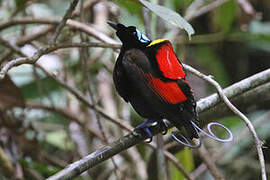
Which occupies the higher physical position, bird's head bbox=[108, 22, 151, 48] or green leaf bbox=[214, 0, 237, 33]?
bird's head bbox=[108, 22, 151, 48]

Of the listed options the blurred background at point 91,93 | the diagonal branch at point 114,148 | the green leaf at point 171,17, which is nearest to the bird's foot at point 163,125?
the diagonal branch at point 114,148

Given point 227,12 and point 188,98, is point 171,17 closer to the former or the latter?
point 188,98

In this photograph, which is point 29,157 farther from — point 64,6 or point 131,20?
point 64,6

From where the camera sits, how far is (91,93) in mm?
1991

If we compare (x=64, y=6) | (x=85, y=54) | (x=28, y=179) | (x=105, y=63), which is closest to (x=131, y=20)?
(x=105, y=63)

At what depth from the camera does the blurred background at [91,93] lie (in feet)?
6.86

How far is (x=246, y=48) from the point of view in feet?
13.4

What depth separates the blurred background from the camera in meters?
2.09

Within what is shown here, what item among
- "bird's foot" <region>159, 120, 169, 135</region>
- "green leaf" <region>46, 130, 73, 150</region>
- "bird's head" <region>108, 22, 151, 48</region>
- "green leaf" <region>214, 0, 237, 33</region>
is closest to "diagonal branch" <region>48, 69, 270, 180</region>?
"bird's foot" <region>159, 120, 169, 135</region>

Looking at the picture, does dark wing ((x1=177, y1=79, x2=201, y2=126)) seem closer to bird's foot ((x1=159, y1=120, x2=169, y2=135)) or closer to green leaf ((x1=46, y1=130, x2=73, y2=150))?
bird's foot ((x1=159, y1=120, x2=169, y2=135))

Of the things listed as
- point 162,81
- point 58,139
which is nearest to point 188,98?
point 162,81

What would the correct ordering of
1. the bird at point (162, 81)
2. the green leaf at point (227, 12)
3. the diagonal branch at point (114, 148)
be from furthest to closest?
the green leaf at point (227, 12) < the bird at point (162, 81) < the diagonal branch at point (114, 148)

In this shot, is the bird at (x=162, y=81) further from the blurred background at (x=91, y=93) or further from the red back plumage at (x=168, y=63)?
the blurred background at (x=91, y=93)

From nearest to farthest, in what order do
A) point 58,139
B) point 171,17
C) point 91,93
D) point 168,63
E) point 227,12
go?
1. point 171,17
2. point 168,63
3. point 91,93
4. point 227,12
5. point 58,139
